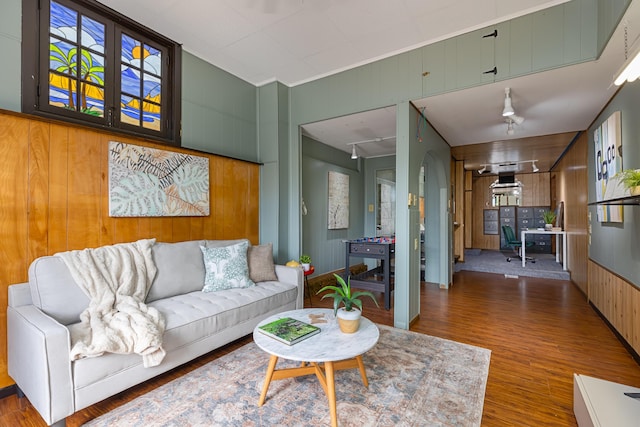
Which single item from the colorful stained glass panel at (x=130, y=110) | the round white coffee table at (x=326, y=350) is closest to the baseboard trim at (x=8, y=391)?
the round white coffee table at (x=326, y=350)

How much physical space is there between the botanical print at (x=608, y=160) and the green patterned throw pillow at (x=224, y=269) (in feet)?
10.8

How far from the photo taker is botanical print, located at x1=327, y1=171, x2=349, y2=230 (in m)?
5.75

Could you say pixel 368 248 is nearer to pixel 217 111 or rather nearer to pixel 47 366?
pixel 217 111

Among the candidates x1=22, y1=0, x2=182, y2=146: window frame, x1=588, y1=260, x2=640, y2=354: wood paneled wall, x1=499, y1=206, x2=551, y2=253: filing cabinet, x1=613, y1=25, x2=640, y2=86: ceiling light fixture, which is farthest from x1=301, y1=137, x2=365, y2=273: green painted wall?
x1=499, y1=206, x2=551, y2=253: filing cabinet

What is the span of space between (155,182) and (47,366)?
1.79 metres

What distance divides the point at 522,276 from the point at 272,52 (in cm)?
620

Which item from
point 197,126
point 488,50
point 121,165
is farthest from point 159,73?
point 488,50

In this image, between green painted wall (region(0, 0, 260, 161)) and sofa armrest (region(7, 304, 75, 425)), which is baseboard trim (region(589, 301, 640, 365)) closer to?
sofa armrest (region(7, 304, 75, 425))

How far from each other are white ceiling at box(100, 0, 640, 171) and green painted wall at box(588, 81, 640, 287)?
193mm

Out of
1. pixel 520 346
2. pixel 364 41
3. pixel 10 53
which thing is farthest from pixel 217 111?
pixel 520 346

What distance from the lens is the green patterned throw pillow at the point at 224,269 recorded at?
2.97m

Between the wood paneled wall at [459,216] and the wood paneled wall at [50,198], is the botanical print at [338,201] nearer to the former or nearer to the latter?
the wood paneled wall at [459,216]

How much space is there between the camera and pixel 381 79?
3.48m

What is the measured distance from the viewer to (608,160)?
314cm
